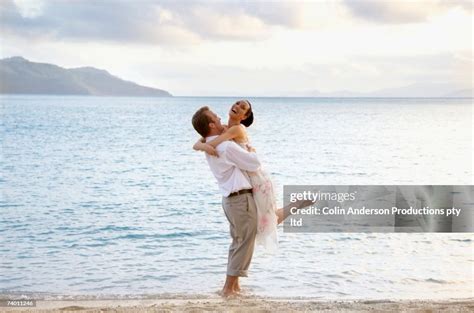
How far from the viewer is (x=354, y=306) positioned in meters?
4.43

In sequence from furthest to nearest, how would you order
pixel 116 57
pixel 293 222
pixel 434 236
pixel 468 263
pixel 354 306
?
1. pixel 116 57
2. pixel 293 222
3. pixel 434 236
4. pixel 468 263
5. pixel 354 306

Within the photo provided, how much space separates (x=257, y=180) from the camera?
4727 mm

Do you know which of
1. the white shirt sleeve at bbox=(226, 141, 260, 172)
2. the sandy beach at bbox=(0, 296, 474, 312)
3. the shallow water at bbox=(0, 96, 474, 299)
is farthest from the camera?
the shallow water at bbox=(0, 96, 474, 299)

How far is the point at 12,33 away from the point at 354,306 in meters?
35.7

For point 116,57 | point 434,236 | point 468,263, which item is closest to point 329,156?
point 434,236

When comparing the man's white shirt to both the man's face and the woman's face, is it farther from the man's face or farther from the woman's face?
the woman's face

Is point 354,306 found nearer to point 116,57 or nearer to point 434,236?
point 434,236

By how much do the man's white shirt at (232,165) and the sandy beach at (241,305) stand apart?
732mm

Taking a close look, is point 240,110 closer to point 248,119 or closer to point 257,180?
point 248,119

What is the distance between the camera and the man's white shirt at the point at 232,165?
179 inches

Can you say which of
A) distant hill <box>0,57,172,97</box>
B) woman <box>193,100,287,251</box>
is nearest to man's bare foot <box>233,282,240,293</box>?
woman <box>193,100,287,251</box>

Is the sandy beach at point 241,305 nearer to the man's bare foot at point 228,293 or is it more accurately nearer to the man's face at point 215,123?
the man's bare foot at point 228,293

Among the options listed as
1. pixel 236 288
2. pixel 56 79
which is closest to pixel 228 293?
pixel 236 288

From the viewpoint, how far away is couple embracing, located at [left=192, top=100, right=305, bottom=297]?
457 cm
